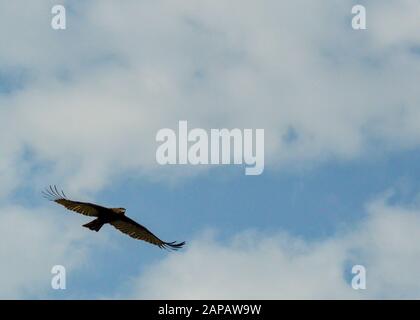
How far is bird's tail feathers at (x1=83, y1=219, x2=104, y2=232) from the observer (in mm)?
50009

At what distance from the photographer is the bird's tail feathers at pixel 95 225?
5001 cm

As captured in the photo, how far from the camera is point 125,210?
51.9m

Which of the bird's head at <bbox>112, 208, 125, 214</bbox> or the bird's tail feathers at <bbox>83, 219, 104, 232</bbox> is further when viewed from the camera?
the bird's head at <bbox>112, 208, 125, 214</bbox>

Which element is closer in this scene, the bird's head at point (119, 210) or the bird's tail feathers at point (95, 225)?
the bird's tail feathers at point (95, 225)

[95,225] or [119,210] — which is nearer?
[95,225]

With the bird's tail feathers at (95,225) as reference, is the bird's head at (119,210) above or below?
above

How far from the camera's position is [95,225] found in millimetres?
50406

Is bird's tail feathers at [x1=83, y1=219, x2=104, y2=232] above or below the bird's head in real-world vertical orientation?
below

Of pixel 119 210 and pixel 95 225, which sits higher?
pixel 119 210
